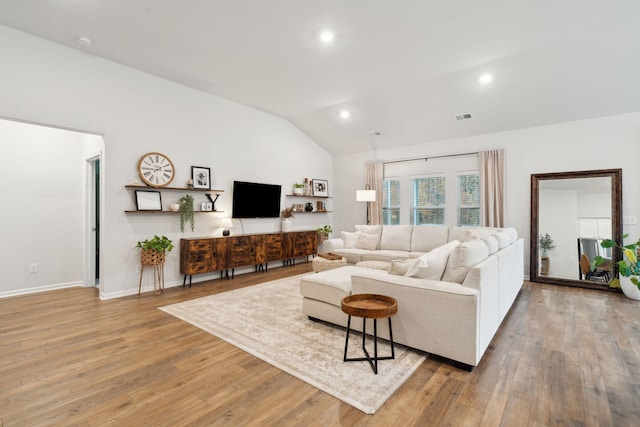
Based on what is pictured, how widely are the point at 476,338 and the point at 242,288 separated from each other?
3.49 meters

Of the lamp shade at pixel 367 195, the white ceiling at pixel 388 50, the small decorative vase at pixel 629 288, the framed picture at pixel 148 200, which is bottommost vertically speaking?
the small decorative vase at pixel 629 288

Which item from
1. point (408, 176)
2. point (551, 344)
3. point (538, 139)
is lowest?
point (551, 344)

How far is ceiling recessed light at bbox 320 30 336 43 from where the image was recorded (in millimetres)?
3594

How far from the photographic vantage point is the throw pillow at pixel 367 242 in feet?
19.5

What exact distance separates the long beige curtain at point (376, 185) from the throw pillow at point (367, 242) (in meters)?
1.50

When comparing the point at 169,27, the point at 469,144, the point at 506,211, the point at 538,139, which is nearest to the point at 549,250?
the point at 506,211

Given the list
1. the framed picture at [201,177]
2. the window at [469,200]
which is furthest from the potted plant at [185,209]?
the window at [469,200]

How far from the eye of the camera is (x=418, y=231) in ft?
18.7

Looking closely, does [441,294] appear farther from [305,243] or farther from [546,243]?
[305,243]

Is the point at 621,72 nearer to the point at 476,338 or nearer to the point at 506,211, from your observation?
the point at 506,211

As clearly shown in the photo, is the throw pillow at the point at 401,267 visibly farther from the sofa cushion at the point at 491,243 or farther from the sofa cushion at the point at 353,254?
the sofa cushion at the point at 353,254

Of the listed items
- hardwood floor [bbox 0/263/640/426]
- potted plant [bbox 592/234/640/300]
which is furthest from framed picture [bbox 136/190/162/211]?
potted plant [bbox 592/234/640/300]

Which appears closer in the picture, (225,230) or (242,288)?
(242,288)

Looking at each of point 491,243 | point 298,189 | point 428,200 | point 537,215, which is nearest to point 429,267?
point 491,243
